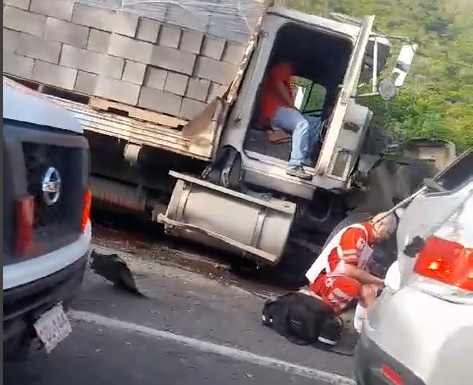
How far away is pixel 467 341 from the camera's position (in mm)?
2945

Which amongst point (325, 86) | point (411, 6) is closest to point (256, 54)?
point (325, 86)

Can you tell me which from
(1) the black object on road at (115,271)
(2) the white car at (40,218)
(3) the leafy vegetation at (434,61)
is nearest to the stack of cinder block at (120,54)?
(1) the black object on road at (115,271)

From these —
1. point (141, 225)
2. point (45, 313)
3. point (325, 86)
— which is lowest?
point (141, 225)

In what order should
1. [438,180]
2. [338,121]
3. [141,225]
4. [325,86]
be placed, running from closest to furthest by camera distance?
[438,180] → [338,121] → [141,225] → [325,86]

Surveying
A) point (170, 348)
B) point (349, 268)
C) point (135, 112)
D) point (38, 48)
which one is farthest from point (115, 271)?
point (38, 48)

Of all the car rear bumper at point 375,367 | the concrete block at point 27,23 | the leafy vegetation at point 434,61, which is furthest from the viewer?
the leafy vegetation at point 434,61

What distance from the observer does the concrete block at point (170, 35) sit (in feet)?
24.2

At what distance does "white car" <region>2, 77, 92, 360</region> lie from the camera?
2.96 m

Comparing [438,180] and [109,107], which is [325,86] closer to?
[109,107]

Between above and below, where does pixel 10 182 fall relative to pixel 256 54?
below

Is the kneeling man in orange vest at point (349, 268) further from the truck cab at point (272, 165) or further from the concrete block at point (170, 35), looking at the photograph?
the concrete block at point (170, 35)

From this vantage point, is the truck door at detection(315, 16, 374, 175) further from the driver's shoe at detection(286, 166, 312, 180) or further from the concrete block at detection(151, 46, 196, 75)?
the concrete block at detection(151, 46, 196, 75)

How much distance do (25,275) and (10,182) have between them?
12.6 inches

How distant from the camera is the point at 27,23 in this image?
759 cm
